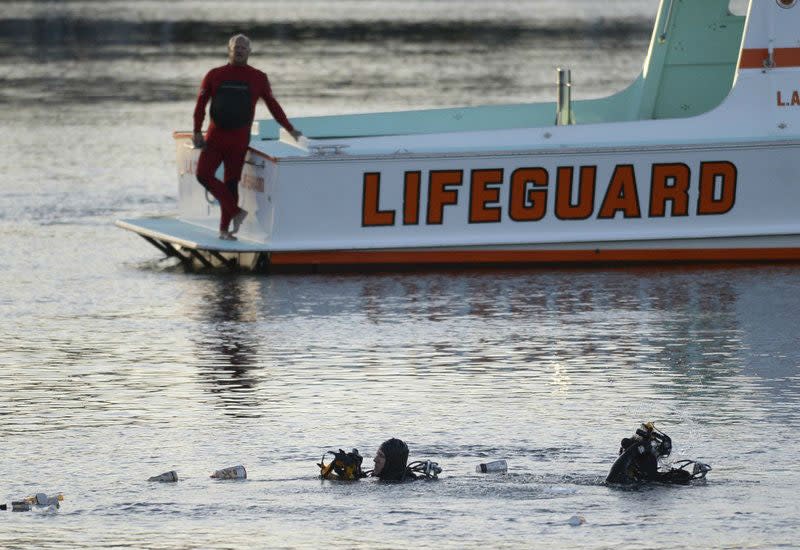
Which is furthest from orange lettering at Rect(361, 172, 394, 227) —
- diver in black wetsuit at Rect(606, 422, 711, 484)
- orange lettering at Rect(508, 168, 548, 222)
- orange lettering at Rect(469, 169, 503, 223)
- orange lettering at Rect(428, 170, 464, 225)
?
diver in black wetsuit at Rect(606, 422, 711, 484)

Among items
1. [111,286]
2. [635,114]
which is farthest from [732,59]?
[111,286]

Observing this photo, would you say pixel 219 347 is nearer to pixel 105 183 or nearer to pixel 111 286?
pixel 111 286

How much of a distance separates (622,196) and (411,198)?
1514 mm

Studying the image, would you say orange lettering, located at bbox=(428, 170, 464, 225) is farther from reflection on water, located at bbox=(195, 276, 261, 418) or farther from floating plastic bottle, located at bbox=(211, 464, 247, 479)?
floating plastic bottle, located at bbox=(211, 464, 247, 479)

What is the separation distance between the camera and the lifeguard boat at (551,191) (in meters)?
15.2

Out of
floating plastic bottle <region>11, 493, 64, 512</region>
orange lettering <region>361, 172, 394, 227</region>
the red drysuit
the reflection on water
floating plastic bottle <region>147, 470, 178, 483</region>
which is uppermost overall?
the red drysuit

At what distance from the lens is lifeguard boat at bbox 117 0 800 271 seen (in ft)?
49.9

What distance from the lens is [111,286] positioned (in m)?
14.9

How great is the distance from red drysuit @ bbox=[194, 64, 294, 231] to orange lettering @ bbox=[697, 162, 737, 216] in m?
2.98

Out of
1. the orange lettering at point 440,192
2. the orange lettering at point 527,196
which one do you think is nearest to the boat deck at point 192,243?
the orange lettering at point 440,192

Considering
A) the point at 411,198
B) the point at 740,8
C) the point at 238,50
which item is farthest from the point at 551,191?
the point at 740,8

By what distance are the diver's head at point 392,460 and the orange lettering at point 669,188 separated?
21.4 ft

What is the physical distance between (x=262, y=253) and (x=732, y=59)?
4.26 meters

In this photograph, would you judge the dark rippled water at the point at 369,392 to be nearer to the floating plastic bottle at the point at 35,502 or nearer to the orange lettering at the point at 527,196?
the floating plastic bottle at the point at 35,502
